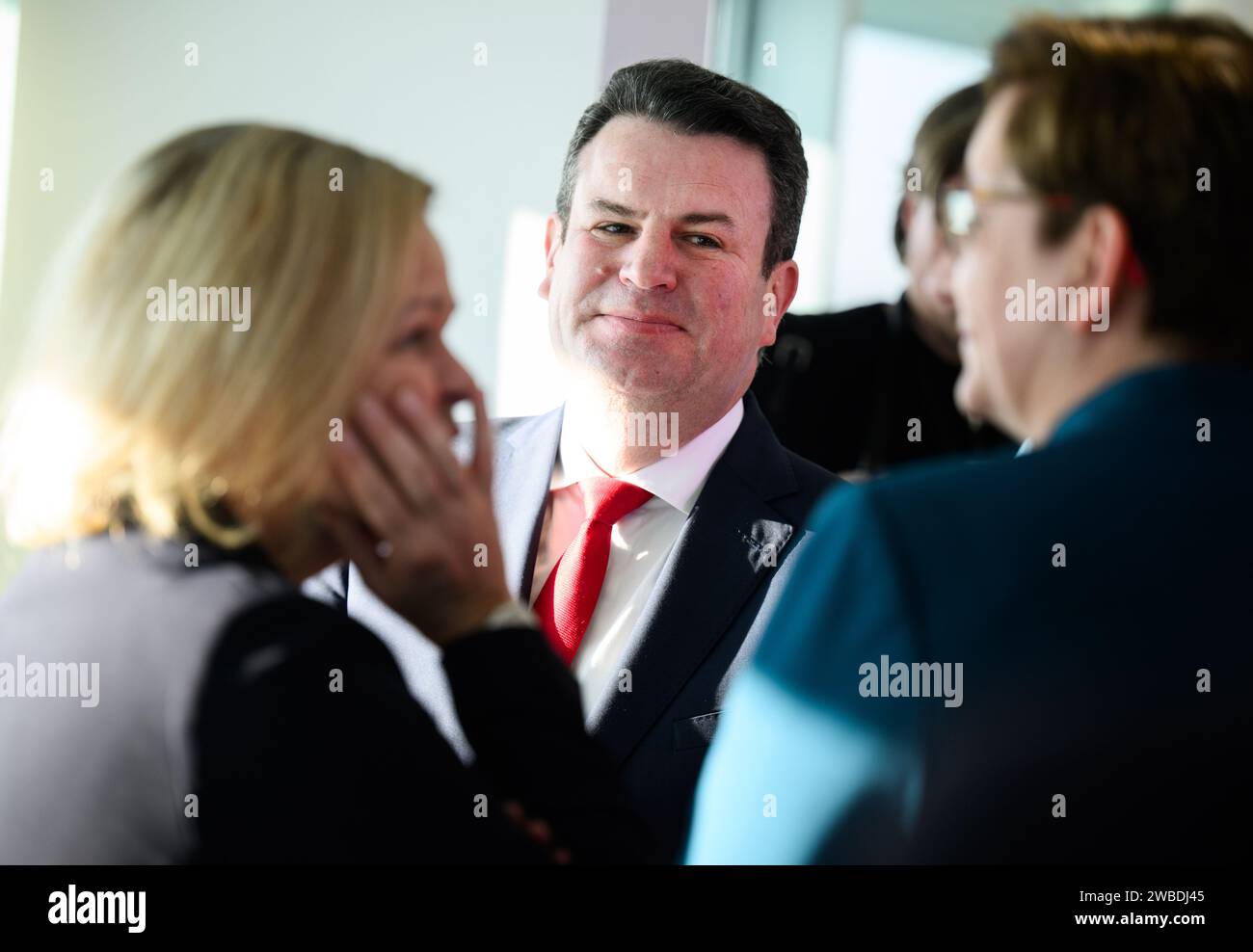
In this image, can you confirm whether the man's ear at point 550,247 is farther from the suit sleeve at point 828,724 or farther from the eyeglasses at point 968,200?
the suit sleeve at point 828,724

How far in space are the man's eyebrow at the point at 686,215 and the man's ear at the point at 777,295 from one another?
0.16 meters

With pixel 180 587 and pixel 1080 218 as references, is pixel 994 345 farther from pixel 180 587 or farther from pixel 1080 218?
pixel 180 587

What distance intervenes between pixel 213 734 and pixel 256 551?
204 mm

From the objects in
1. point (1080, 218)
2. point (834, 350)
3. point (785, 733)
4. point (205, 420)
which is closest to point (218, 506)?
point (205, 420)

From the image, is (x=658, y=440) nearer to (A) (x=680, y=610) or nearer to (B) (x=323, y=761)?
(A) (x=680, y=610)

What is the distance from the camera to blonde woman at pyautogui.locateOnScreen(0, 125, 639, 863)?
1161 millimetres

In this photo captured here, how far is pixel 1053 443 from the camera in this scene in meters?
1.25

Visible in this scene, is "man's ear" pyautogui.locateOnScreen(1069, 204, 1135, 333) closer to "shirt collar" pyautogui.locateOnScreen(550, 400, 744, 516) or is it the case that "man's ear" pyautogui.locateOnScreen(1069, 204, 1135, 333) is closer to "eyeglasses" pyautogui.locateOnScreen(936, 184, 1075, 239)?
"eyeglasses" pyautogui.locateOnScreen(936, 184, 1075, 239)

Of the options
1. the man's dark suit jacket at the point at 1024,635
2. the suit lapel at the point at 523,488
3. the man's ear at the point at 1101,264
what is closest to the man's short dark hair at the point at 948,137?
the man's ear at the point at 1101,264

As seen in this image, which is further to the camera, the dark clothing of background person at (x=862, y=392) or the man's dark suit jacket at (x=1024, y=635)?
the dark clothing of background person at (x=862, y=392)

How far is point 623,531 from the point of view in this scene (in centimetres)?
185

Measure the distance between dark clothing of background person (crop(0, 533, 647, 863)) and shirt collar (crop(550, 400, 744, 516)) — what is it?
70 cm

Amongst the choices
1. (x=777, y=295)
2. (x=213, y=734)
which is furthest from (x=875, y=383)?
(x=213, y=734)

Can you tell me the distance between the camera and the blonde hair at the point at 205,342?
1233mm
